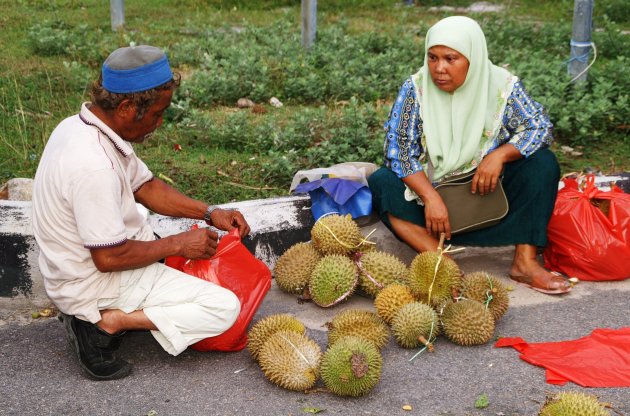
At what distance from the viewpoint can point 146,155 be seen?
5324mm

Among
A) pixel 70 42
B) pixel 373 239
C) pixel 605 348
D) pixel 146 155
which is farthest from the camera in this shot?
pixel 70 42

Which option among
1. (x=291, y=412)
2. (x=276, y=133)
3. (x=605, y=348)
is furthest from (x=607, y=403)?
(x=276, y=133)

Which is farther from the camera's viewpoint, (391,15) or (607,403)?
(391,15)

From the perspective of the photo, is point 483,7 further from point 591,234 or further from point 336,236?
point 336,236

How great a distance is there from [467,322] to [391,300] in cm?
37

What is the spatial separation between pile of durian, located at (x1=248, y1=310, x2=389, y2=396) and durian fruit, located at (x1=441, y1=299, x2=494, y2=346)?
323 mm

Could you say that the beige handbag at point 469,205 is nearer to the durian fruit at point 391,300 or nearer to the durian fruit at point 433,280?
the durian fruit at point 433,280

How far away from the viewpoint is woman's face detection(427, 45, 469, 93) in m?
4.23

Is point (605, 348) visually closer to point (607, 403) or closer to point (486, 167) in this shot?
point (607, 403)

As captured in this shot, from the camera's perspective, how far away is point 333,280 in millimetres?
3996

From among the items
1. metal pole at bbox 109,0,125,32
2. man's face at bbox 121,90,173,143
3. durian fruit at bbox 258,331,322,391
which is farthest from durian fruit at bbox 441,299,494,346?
metal pole at bbox 109,0,125,32

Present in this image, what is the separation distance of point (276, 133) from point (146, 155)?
84 centimetres

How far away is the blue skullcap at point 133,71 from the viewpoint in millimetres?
3252

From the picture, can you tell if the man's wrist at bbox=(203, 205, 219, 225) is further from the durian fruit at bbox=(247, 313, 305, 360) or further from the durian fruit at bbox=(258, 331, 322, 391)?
the durian fruit at bbox=(258, 331, 322, 391)
